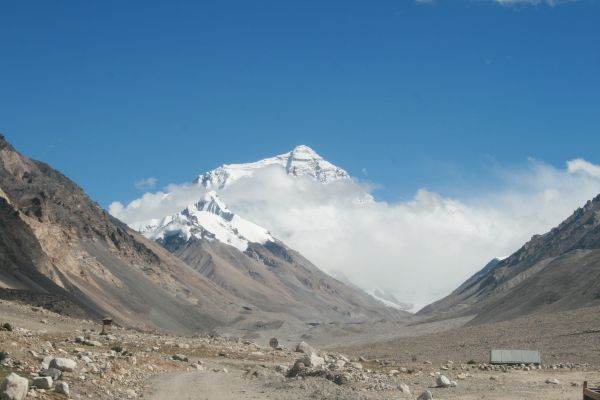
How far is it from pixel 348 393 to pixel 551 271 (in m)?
168

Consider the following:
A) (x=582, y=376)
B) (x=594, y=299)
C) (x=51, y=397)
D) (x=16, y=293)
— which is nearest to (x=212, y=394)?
(x=51, y=397)

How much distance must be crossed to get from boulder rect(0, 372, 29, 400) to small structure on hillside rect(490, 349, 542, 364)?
42.6 m

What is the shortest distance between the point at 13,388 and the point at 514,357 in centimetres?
4468

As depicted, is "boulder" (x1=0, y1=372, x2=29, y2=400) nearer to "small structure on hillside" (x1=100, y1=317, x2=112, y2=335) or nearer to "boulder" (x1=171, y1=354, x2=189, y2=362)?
"boulder" (x1=171, y1=354, x2=189, y2=362)

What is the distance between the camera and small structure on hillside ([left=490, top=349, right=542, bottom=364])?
59000mm

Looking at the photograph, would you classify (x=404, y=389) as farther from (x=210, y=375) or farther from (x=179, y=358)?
(x=179, y=358)

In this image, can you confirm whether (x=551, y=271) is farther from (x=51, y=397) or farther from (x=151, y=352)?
(x=51, y=397)

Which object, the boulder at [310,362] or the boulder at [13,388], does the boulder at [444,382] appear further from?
the boulder at [13,388]

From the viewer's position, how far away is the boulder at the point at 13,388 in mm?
23922

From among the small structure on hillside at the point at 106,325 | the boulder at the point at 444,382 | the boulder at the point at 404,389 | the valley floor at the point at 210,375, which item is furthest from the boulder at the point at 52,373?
the small structure on hillside at the point at 106,325

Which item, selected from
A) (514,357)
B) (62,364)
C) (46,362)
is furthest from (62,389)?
(514,357)

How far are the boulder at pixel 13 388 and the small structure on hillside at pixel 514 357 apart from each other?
42.6m

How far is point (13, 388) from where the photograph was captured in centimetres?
2405

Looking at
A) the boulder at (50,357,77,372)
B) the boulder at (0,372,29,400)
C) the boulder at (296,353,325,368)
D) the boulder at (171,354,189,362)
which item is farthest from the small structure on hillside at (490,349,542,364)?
the boulder at (0,372,29,400)
